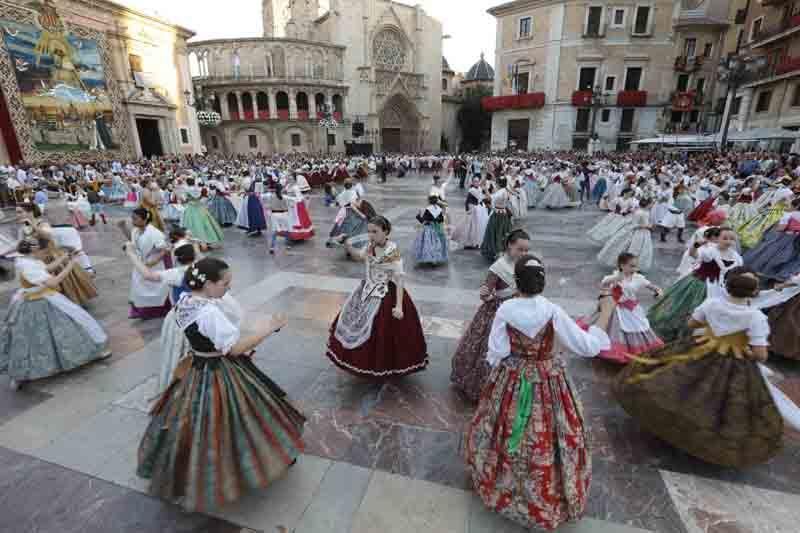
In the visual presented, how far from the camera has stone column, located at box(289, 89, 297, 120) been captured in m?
44.0

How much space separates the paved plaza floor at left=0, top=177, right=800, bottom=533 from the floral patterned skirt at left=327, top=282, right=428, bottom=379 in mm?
307

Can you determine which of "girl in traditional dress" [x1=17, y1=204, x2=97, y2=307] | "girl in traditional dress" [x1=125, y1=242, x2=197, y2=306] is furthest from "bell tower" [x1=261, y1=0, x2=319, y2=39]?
"girl in traditional dress" [x1=125, y1=242, x2=197, y2=306]

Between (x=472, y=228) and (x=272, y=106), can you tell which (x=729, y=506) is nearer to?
(x=472, y=228)

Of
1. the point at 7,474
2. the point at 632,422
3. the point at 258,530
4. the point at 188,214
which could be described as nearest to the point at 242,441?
the point at 258,530

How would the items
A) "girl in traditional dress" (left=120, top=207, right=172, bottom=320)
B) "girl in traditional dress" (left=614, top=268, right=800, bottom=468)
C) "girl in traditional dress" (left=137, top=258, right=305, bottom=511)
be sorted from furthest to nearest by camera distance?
"girl in traditional dress" (left=120, top=207, right=172, bottom=320), "girl in traditional dress" (left=614, top=268, right=800, bottom=468), "girl in traditional dress" (left=137, top=258, right=305, bottom=511)

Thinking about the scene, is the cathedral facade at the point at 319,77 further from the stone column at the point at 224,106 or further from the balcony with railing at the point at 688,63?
the balcony with railing at the point at 688,63

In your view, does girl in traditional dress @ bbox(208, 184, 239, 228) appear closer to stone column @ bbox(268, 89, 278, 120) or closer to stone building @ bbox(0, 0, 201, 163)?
stone building @ bbox(0, 0, 201, 163)

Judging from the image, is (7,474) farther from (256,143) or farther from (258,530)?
(256,143)

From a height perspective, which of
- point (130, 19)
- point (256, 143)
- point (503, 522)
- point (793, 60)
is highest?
point (130, 19)

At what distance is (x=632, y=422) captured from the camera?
3.43 m

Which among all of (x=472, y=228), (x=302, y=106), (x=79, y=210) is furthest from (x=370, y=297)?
(x=302, y=106)

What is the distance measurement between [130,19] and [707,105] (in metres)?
48.3

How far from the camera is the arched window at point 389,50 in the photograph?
47.3 meters

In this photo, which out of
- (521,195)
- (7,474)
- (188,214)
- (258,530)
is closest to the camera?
(258,530)
